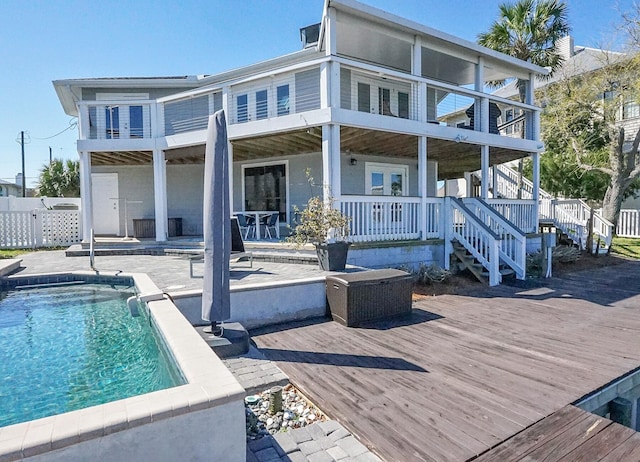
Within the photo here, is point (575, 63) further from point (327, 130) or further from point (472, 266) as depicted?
point (327, 130)

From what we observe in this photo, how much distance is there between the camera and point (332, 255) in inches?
272

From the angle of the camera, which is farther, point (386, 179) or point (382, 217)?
point (386, 179)

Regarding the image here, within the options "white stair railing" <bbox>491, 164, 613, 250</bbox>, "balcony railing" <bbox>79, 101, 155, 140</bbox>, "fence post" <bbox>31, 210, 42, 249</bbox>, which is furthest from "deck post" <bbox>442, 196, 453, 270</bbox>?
"fence post" <bbox>31, 210, 42, 249</bbox>

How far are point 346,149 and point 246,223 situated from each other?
376 cm

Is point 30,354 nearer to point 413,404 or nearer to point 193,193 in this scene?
point 413,404

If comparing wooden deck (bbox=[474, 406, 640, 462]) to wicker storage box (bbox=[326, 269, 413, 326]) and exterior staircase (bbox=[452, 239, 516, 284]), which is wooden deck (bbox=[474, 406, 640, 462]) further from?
exterior staircase (bbox=[452, 239, 516, 284])

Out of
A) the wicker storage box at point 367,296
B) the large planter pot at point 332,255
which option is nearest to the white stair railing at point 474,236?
the wicker storage box at point 367,296

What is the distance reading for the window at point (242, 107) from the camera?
1237 centimetres

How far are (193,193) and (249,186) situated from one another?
2472mm

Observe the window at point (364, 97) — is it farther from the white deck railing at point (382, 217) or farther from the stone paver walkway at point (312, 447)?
the stone paver walkway at point (312, 447)

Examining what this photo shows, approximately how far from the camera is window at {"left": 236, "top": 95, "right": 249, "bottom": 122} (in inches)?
487

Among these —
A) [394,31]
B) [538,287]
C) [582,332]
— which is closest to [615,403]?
[582,332]

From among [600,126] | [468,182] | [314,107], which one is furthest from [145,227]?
[600,126]

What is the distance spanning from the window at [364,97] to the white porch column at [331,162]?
438 cm
